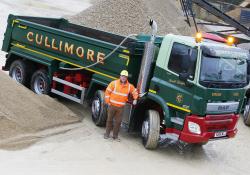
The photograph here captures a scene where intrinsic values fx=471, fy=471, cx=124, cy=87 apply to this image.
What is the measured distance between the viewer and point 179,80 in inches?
372

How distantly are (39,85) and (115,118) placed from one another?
3302 mm

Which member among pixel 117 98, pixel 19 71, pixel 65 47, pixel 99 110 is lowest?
pixel 99 110

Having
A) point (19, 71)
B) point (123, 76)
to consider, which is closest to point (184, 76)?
point (123, 76)

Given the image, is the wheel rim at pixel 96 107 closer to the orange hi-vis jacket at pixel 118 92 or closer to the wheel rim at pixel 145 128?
the orange hi-vis jacket at pixel 118 92

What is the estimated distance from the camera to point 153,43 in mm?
9984

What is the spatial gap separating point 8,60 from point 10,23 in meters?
1.06

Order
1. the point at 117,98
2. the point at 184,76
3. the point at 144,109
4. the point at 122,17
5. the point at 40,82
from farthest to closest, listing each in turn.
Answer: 1. the point at 122,17
2. the point at 40,82
3. the point at 144,109
4. the point at 117,98
5. the point at 184,76

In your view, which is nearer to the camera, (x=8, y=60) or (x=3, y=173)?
(x=3, y=173)

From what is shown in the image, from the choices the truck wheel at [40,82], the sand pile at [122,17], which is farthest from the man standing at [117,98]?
the sand pile at [122,17]

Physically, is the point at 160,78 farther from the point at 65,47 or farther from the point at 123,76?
the point at 65,47

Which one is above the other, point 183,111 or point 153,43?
point 153,43

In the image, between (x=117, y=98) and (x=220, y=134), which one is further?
(x=117, y=98)

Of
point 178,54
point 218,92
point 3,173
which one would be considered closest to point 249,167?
point 218,92

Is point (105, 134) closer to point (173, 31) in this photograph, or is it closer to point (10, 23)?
point (10, 23)
